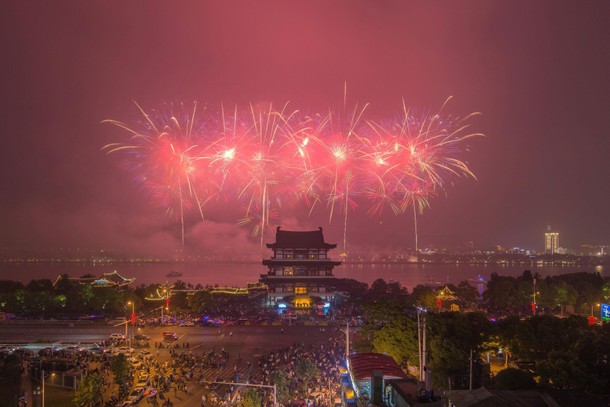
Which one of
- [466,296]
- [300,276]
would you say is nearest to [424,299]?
[466,296]

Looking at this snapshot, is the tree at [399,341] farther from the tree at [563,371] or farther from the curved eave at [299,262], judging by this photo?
the curved eave at [299,262]

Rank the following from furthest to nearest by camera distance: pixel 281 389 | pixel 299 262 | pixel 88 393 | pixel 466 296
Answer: pixel 299 262, pixel 466 296, pixel 281 389, pixel 88 393

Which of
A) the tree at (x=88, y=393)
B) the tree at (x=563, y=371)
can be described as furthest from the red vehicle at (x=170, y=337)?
the tree at (x=563, y=371)

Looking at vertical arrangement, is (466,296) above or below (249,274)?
above

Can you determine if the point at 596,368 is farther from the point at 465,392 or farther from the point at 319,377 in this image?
the point at 319,377

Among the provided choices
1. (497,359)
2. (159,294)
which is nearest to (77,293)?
(159,294)

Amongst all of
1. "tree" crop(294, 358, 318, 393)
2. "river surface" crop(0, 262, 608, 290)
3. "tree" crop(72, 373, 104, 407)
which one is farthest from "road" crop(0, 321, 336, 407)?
"river surface" crop(0, 262, 608, 290)

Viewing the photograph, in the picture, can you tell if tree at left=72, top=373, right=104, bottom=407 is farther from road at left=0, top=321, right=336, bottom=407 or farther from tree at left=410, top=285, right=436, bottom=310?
tree at left=410, top=285, right=436, bottom=310

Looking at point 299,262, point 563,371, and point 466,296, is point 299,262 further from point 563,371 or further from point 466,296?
point 563,371
